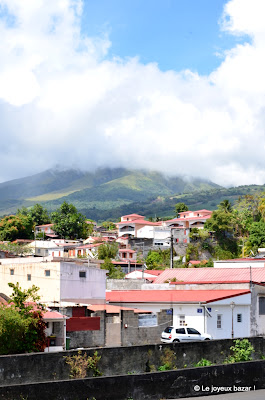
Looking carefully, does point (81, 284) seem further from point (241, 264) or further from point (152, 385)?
point (152, 385)

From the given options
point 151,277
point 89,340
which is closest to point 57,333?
point 89,340

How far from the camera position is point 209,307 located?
120 ft

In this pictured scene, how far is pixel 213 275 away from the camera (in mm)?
52531

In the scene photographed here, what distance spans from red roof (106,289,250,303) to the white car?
10.1ft

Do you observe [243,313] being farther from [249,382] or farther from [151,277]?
[151,277]

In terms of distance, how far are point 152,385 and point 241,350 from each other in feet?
25.7

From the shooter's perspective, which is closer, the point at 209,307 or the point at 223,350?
the point at 223,350

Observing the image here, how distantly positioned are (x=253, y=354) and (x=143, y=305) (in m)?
14.4

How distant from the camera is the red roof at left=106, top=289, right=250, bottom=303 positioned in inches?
1468

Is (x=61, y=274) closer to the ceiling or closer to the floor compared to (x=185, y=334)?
closer to the ceiling

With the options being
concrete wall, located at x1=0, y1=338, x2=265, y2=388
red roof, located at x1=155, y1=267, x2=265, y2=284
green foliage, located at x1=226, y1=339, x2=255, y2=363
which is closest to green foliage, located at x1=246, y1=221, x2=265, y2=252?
red roof, located at x1=155, y1=267, x2=265, y2=284

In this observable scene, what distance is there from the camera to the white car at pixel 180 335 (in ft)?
107

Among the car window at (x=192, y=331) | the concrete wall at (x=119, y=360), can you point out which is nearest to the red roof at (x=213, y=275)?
the car window at (x=192, y=331)

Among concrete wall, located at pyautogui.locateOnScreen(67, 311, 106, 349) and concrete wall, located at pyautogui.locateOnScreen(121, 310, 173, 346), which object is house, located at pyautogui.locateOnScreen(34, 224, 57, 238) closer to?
concrete wall, located at pyautogui.locateOnScreen(121, 310, 173, 346)
